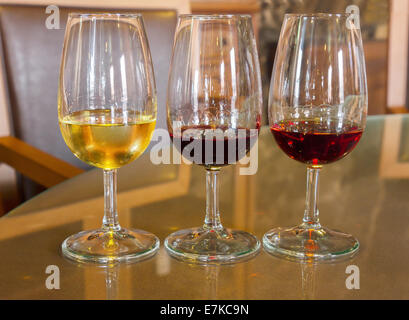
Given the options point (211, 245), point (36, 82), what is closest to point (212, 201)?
point (211, 245)

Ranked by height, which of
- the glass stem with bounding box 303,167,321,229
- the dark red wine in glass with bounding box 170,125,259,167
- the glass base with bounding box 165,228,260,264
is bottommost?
the glass base with bounding box 165,228,260,264

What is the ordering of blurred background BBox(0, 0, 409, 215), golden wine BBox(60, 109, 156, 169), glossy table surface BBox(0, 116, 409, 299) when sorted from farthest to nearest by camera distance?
blurred background BBox(0, 0, 409, 215) < golden wine BBox(60, 109, 156, 169) < glossy table surface BBox(0, 116, 409, 299)

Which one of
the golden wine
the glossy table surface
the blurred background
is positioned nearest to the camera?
the glossy table surface

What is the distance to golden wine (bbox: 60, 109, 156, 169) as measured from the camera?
0.57 metres

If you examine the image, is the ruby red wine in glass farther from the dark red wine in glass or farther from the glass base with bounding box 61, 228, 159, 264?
the glass base with bounding box 61, 228, 159, 264

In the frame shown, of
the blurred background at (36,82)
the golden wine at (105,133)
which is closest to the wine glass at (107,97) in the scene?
the golden wine at (105,133)

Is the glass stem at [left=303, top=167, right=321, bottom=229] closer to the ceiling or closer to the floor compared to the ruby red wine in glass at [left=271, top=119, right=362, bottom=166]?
closer to the floor

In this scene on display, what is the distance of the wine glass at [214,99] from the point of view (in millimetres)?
565

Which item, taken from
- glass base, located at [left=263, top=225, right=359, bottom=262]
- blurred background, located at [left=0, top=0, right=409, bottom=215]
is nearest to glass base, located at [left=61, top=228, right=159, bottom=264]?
glass base, located at [left=263, top=225, right=359, bottom=262]

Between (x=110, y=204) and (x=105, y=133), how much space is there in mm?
76

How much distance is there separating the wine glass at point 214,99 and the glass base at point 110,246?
1.0 inches
